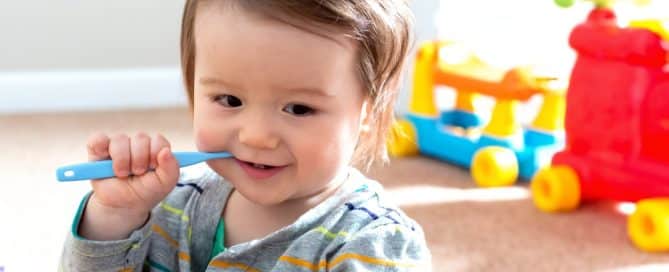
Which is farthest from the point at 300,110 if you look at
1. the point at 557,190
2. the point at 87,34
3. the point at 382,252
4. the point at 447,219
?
the point at 87,34

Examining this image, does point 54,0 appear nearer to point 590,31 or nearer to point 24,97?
point 24,97

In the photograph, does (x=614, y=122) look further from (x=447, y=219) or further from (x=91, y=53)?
(x=91, y=53)

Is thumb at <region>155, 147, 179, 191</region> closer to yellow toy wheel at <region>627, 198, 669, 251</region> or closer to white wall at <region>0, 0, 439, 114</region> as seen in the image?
yellow toy wheel at <region>627, 198, 669, 251</region>

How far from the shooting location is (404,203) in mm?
1391

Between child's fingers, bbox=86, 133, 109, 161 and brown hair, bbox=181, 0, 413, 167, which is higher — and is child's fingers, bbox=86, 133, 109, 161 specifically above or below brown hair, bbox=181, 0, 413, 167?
below

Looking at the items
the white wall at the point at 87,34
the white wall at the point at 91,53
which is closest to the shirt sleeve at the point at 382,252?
the white wall at the point at 91,53

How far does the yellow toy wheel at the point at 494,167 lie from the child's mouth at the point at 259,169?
834 mm

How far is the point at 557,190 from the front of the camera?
1.38 metres

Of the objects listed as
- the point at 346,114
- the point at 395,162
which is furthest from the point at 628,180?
the point at 346,114

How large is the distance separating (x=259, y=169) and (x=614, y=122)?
0.80 m

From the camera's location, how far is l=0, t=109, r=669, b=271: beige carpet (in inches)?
46.1

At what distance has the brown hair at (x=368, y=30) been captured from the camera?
2.27 ft

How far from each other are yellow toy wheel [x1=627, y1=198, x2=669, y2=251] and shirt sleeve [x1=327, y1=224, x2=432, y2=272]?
58 centimetres

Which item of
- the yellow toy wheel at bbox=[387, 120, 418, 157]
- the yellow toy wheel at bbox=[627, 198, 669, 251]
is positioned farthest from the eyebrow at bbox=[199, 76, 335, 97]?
the yellow toy wheel at bbox=[387, 120, 418, 157]
